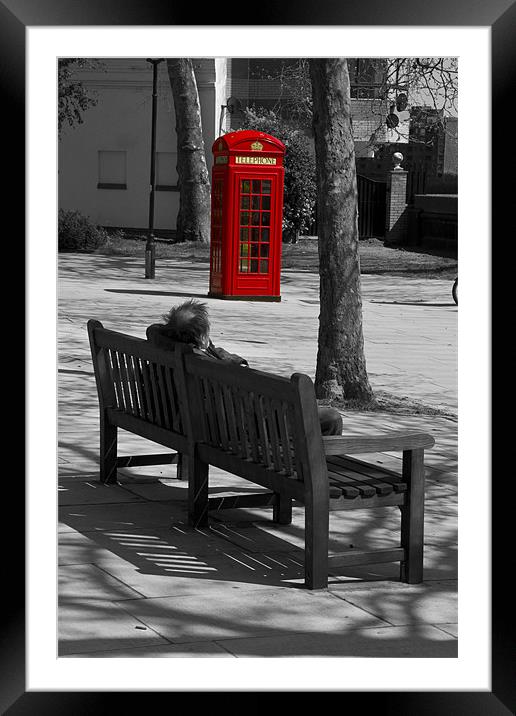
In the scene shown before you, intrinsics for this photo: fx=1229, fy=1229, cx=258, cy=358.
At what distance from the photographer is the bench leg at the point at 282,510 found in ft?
21.5

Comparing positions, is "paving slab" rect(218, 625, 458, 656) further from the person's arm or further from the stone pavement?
the person's arm

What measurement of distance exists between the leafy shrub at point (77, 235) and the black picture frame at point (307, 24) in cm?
2309

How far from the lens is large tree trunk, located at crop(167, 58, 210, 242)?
1109 inches

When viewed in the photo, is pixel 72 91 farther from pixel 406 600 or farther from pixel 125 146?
pixel 406 600

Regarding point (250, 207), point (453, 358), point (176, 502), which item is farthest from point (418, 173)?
point (176, 502)

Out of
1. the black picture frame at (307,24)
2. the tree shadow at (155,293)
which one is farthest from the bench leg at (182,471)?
the tree shadow at (155,293)

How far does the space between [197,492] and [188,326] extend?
36.7 inches

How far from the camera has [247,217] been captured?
18984 mm
